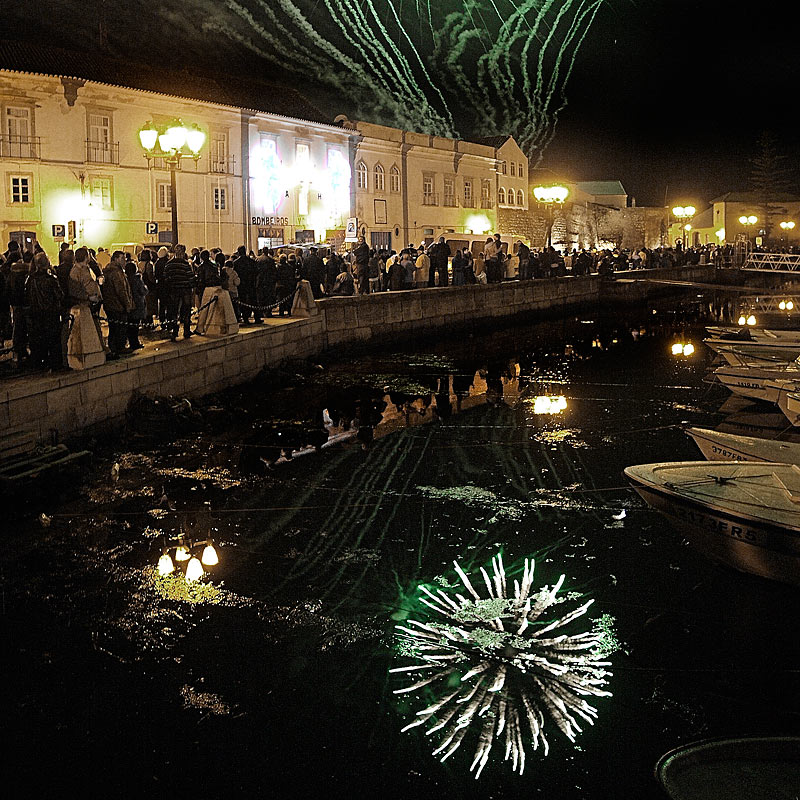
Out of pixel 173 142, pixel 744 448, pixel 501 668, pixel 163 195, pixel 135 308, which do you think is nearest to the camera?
pixel 501 668

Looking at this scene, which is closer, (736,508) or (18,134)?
(736,508)

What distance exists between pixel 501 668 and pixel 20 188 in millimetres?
28916

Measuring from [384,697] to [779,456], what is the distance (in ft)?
15.9

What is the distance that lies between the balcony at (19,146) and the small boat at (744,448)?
1052 inches

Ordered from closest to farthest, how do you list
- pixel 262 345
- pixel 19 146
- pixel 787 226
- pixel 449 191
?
pixel 262 345 < pixel 19 146 < pixel 449 191 < pixel 787 226

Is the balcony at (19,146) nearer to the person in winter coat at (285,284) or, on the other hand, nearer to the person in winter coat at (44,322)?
the person in winter coat at (285,284)

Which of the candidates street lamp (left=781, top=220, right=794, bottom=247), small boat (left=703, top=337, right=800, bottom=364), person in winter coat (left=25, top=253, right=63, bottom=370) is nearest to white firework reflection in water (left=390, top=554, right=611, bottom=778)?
person in winter coat (left=25, top=253, right=63, bottom=370)

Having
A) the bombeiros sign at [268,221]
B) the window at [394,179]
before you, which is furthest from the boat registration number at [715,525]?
the window at [394,179]

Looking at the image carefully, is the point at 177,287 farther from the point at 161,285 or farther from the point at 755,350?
the point at 755,350

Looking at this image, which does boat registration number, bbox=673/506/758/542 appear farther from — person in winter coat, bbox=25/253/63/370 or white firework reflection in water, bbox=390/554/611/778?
person in winter coat, bbox=25/253/63/370

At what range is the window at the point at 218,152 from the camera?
1410 inches

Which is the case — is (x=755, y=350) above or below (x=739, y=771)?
above

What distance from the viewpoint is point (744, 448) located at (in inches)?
360

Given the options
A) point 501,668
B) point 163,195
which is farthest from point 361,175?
point 501,668
